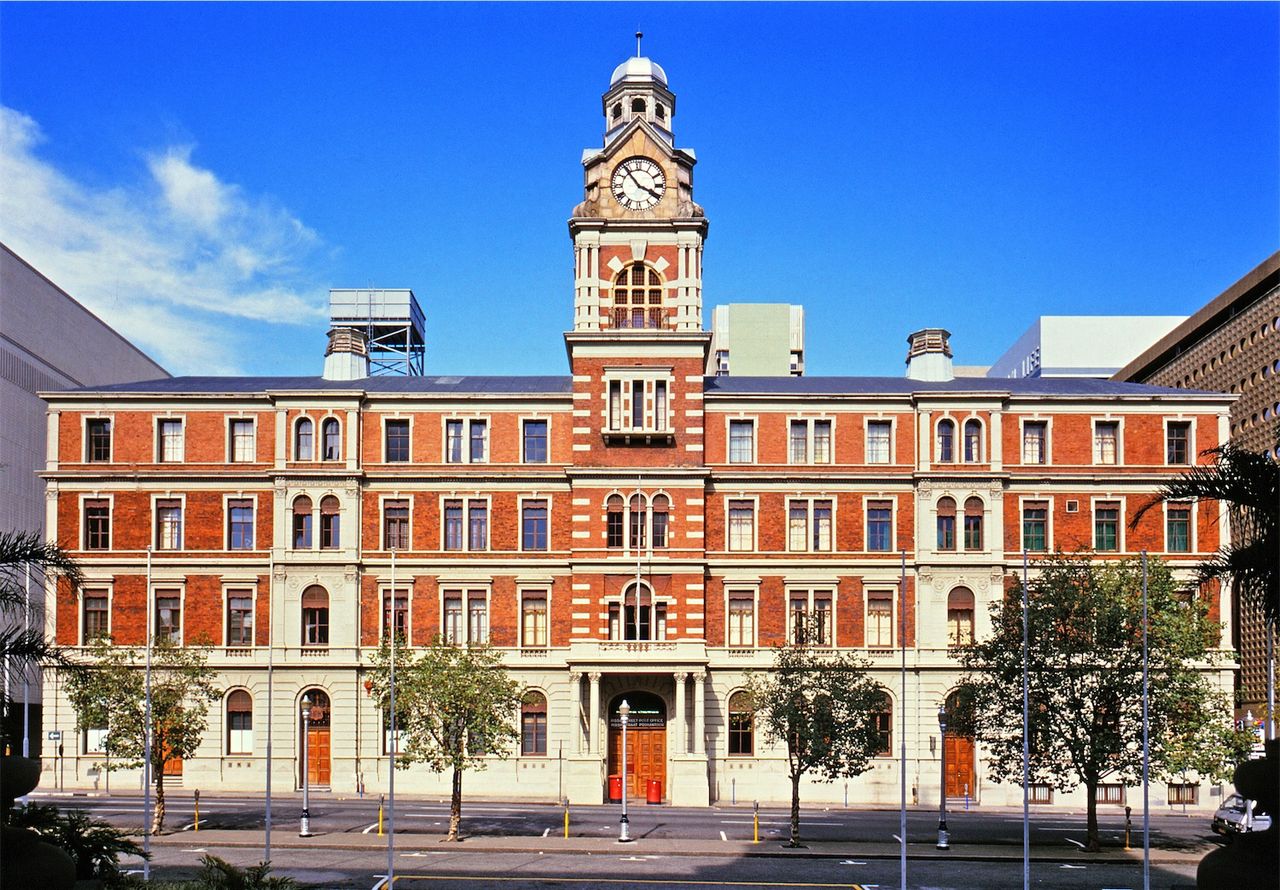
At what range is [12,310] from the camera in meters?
85.6

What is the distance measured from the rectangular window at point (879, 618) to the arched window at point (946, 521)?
12.5 feet

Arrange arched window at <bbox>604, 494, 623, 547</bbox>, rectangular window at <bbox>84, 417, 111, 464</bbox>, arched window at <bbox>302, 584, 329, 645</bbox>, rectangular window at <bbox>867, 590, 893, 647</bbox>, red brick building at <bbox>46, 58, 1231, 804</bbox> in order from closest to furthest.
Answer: red brick building at <bbox>46, 58, 1231, 804</bbox>
arched window at <bbox>604, 494, 623, 547</bbox>
rectangular window at <bbox>867, 590, 893, 647</bbox>
arched window at <bbox>302, 584, 329, 645</bbox>
rectangular window at <bbox>84, 417, 111, 464</bbox>

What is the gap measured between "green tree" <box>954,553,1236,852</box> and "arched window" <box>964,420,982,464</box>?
14423 millimetres

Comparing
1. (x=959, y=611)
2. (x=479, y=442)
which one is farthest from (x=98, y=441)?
(x=959, y=611)

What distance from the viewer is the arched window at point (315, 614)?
6353cm

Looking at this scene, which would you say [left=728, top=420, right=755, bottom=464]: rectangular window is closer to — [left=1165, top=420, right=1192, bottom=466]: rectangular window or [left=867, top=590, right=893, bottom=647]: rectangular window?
[left=867, top=590, right=893, bottom=647]: rectangular window

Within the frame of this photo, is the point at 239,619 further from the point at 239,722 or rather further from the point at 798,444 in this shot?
the point at 798,444

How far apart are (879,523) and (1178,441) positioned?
15798mm

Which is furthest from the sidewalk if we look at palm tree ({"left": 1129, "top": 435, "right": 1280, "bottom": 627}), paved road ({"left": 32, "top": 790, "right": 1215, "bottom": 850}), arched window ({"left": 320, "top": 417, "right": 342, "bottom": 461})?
palm tree ({"left": 1129, "top": 435, "right": 1280, "bottom": 627})

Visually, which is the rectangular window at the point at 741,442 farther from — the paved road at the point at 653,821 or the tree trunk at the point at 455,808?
the tree trunk at the point at 455,808

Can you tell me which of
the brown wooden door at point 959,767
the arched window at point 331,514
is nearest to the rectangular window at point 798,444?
the brown wooden door at point 959,767

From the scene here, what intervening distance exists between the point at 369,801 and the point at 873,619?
2582 centimetres

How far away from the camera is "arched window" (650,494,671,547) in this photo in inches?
2454

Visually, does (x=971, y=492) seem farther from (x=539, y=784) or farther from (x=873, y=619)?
(x=539, y=784)
